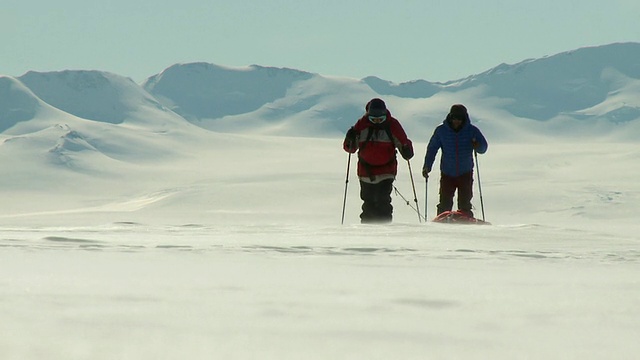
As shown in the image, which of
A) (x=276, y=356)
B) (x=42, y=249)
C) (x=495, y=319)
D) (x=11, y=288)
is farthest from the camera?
(x=42, y=249)

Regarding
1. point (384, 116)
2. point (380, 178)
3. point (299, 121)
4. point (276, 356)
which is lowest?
point (276, 356)

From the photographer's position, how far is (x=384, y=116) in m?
9.16

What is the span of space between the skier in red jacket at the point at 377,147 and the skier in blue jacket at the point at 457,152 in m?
0.51

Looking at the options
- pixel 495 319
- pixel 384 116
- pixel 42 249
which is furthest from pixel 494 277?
pixel 384 116

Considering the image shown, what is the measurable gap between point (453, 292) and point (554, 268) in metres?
1.17

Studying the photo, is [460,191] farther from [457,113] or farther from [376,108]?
[376,108]

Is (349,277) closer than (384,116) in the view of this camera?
Yes

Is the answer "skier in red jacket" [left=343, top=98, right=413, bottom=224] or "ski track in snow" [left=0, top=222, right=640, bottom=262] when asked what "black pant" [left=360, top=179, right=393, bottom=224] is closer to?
"skier in red jacket" [left=343, top=98, right=413, bottom=224]

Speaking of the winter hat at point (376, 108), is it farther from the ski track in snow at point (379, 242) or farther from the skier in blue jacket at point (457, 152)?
the ski track in snow at point (379, 242)

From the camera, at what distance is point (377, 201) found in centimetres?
941

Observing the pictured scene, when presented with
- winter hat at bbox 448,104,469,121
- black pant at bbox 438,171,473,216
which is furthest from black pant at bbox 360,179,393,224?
winter hat at bbox 448,104,469,121

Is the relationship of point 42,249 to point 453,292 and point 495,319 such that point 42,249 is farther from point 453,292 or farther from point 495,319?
point 495,319

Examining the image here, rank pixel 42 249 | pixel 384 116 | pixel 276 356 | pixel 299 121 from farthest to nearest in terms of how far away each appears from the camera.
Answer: pixel 299 121
pixel 384 116
pixel 42 249
pixel 276 356

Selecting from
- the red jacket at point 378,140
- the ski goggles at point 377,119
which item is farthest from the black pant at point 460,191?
the ski goggles at point 377,119
